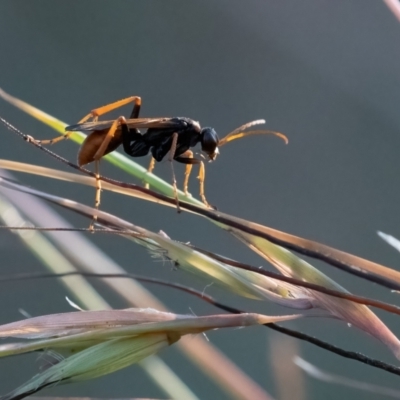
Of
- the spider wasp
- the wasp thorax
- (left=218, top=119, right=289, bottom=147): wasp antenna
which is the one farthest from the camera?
the wasp thorax

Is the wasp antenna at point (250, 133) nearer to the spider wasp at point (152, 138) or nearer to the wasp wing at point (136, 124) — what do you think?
the spider wasp at point (152, 138)

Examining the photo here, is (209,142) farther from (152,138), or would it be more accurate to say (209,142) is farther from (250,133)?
(250,133)

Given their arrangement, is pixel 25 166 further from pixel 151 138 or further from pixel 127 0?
pixel 127 0

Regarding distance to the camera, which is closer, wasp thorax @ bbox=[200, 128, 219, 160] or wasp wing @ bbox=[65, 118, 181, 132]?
wasp wing @ bbox=[65, 118, 181, 132]

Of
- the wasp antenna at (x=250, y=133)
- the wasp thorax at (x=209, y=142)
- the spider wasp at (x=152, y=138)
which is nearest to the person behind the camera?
the wasp antenna at (x=250, y=133)

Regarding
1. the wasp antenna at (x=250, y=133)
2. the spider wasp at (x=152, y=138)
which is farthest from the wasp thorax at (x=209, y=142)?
the wasp antenna at (x=250, y=133)

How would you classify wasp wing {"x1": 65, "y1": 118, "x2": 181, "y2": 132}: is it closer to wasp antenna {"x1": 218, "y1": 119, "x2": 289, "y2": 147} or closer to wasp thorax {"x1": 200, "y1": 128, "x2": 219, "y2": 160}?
wasp thorax {"x1": 200, "y1": 128, "x2": 219, "y2": 160}

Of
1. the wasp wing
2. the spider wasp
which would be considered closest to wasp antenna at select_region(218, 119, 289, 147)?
the spider wasp

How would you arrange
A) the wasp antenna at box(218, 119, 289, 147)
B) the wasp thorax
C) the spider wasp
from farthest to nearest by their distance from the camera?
the wasp thorax → the spider wasp → the wasp antenna at box(218, 119, 289, 147)
